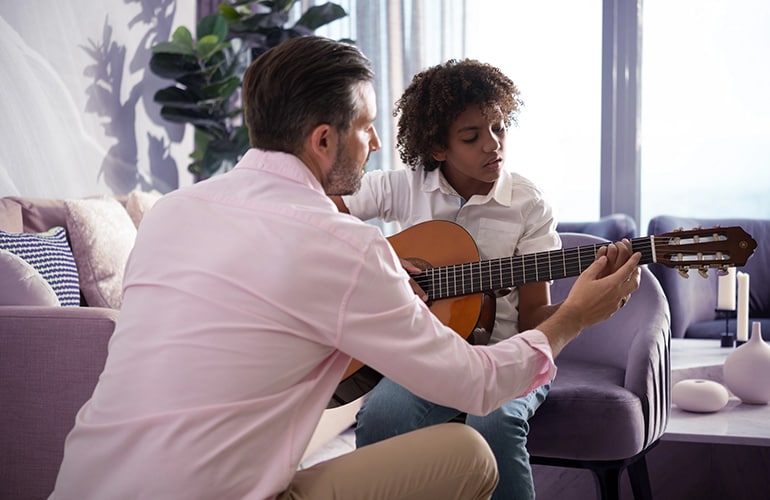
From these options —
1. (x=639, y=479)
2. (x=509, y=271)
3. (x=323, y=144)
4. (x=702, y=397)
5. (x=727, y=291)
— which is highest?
(x=323, y=144)


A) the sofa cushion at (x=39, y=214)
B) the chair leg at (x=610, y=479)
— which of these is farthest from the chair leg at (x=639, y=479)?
the sofa cushion at (x=39, y=214)

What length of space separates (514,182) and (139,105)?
2561 millimetres

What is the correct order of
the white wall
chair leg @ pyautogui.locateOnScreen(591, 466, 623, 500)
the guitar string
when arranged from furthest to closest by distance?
1. the white wall
2. chair leg @ pyautogui.locateOnScreen(591, 466, 623, 500)
3. the guitar string

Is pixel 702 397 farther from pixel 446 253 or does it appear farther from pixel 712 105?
pixel 712 105

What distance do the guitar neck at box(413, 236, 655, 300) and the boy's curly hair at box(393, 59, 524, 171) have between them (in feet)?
1.16

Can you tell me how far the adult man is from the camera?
1.01 meters

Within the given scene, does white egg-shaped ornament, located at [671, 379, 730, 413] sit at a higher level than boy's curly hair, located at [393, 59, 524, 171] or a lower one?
lower

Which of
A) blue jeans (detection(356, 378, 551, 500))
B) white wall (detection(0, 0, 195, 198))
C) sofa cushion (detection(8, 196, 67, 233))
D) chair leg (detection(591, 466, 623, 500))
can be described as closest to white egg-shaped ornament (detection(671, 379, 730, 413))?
chair leg (detection(591, 466, 623, 500))

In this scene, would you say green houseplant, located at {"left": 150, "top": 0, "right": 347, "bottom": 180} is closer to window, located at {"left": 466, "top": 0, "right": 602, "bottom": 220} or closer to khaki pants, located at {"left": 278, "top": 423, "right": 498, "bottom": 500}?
window, located at {"left": 466, "top": 0, "right": 602, "bottom": 220}

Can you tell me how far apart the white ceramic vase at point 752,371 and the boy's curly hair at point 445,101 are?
87 cm

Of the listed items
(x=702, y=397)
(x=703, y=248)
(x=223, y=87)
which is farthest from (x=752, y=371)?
(x=223, y=87)

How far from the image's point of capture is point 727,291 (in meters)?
2.93

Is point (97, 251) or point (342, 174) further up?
point (342, 174)

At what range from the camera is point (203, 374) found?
1.01 m
